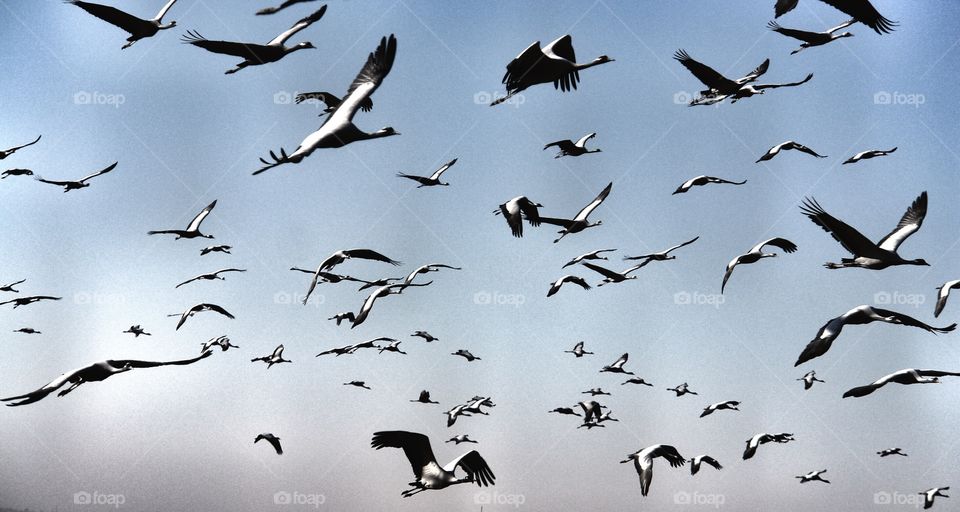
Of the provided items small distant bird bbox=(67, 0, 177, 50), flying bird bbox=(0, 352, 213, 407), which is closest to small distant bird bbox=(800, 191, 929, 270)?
flying bird bbox=(0, 352, 213, 407)

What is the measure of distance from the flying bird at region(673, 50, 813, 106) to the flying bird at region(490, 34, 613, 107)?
282 cm

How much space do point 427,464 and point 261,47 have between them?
446 inches

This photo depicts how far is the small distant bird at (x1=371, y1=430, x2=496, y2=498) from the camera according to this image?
18.1m

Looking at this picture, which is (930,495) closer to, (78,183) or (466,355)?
(466,355)

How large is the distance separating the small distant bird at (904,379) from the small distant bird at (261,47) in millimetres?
15780

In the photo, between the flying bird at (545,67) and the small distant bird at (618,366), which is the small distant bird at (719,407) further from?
the flying bird at (545,67)

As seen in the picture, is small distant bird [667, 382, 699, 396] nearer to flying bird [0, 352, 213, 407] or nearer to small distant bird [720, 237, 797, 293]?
small distant bird [720, 237, 797, 293]

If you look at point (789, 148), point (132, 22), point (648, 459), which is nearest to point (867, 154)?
point (789, 148)

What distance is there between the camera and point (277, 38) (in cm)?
1769

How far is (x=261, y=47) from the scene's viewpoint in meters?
16.5

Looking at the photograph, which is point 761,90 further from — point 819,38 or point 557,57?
point 557,57

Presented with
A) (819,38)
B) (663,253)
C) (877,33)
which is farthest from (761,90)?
(663,253)

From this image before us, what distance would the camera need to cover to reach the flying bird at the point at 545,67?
1689 centimetres

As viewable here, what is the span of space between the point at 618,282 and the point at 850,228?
35.9ft
